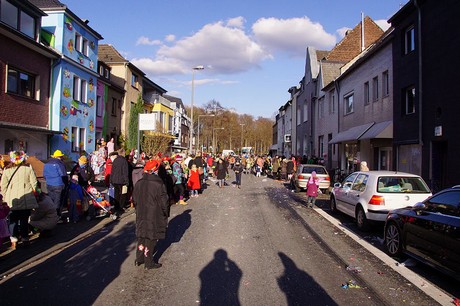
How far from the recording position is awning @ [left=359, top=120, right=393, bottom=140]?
56.5 feet

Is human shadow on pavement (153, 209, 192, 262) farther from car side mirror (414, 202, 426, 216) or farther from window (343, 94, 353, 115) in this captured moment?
window (343, 94, 353, 115)

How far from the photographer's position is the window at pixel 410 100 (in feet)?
50.7

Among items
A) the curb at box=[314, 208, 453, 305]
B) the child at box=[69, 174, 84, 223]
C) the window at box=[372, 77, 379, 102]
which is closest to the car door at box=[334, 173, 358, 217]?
the curb at box=[314, 208, 453, 305]

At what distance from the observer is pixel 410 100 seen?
15797mm

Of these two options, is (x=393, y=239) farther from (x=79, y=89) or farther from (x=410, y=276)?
(x=79, y=89)

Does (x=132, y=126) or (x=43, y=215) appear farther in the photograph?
(x=132, y=126)

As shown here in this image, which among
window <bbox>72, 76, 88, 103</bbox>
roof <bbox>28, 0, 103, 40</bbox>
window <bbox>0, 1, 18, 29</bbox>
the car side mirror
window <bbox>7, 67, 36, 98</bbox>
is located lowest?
the car side mirror

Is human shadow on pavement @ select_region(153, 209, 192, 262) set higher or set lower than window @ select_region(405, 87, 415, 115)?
lower

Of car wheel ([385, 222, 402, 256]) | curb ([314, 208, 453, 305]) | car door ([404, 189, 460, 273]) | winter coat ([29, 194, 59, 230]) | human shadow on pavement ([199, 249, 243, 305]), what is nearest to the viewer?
human shadow on pavement ([199, 249, 243, 305])

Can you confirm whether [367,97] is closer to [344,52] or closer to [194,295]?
[344,52]

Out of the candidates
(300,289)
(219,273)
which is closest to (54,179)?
(219,273)

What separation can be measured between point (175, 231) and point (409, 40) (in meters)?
12.8

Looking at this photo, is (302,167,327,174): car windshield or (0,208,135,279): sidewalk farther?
(302,167,327,174): car windshield

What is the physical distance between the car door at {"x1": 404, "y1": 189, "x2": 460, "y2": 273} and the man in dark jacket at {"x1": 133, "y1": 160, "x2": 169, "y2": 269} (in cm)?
409
